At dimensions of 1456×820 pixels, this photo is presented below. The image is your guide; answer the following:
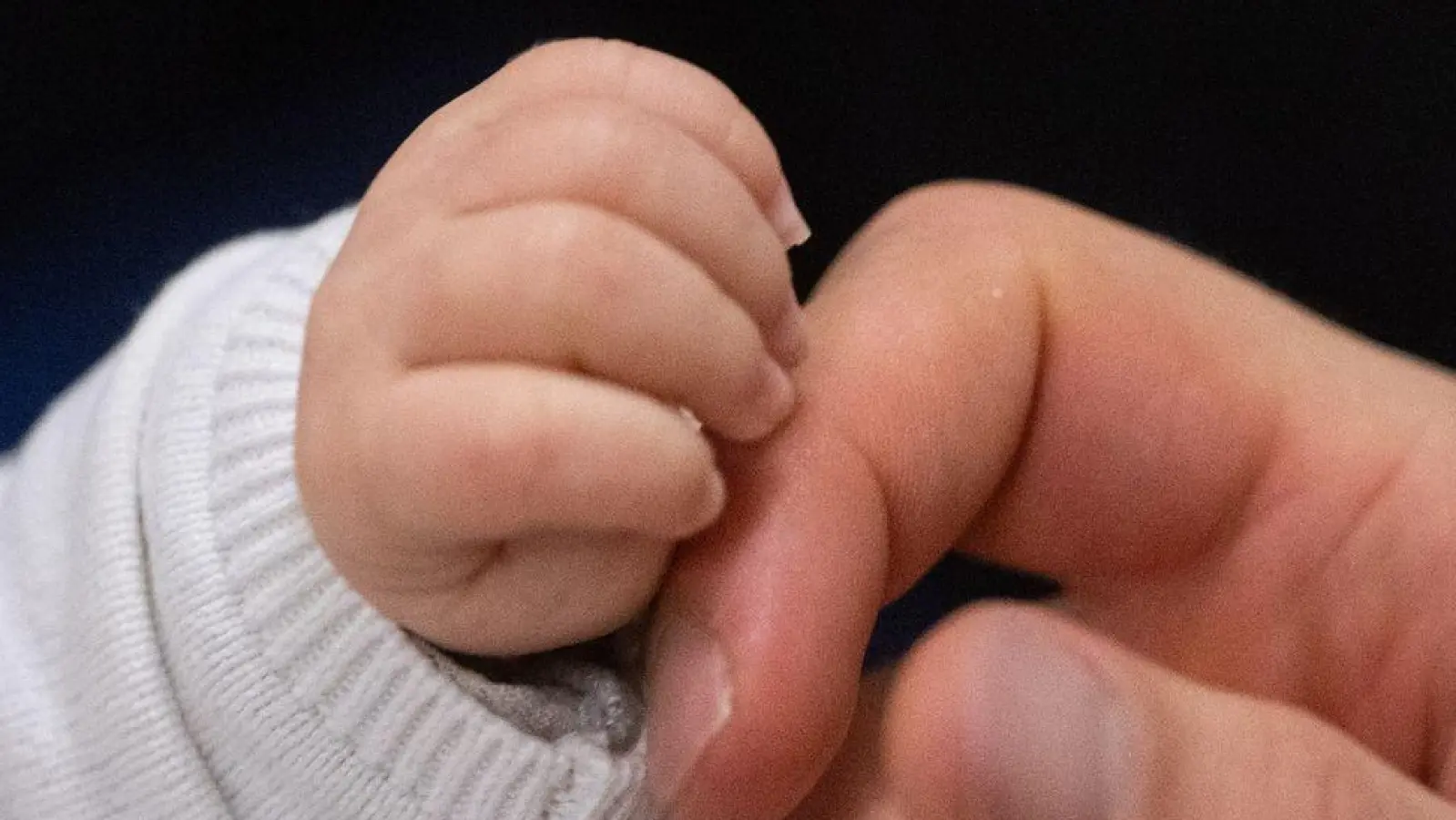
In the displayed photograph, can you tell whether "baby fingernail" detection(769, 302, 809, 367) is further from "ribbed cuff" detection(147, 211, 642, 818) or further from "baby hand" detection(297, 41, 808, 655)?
"ribbed cuff" detection(147, 211, 642, 818)

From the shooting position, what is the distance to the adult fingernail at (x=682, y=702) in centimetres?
35

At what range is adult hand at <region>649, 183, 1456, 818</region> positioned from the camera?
353 millimetres

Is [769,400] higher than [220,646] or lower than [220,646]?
higher

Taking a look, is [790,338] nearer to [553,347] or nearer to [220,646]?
[553,347]

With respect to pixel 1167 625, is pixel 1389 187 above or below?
above

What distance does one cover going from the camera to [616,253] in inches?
13.0

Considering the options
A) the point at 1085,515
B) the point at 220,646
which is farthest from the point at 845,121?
the point at 220,646

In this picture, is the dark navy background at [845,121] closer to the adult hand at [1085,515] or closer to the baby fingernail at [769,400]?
the adult hand at [1085,515]

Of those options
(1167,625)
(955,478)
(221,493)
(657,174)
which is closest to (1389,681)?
(1167,625)

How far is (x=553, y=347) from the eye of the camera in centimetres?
34

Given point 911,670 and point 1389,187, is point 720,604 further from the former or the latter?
point 1389,187

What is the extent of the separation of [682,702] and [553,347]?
11cm

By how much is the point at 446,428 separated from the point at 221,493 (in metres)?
0.21

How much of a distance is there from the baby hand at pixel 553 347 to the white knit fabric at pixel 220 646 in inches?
2.7
